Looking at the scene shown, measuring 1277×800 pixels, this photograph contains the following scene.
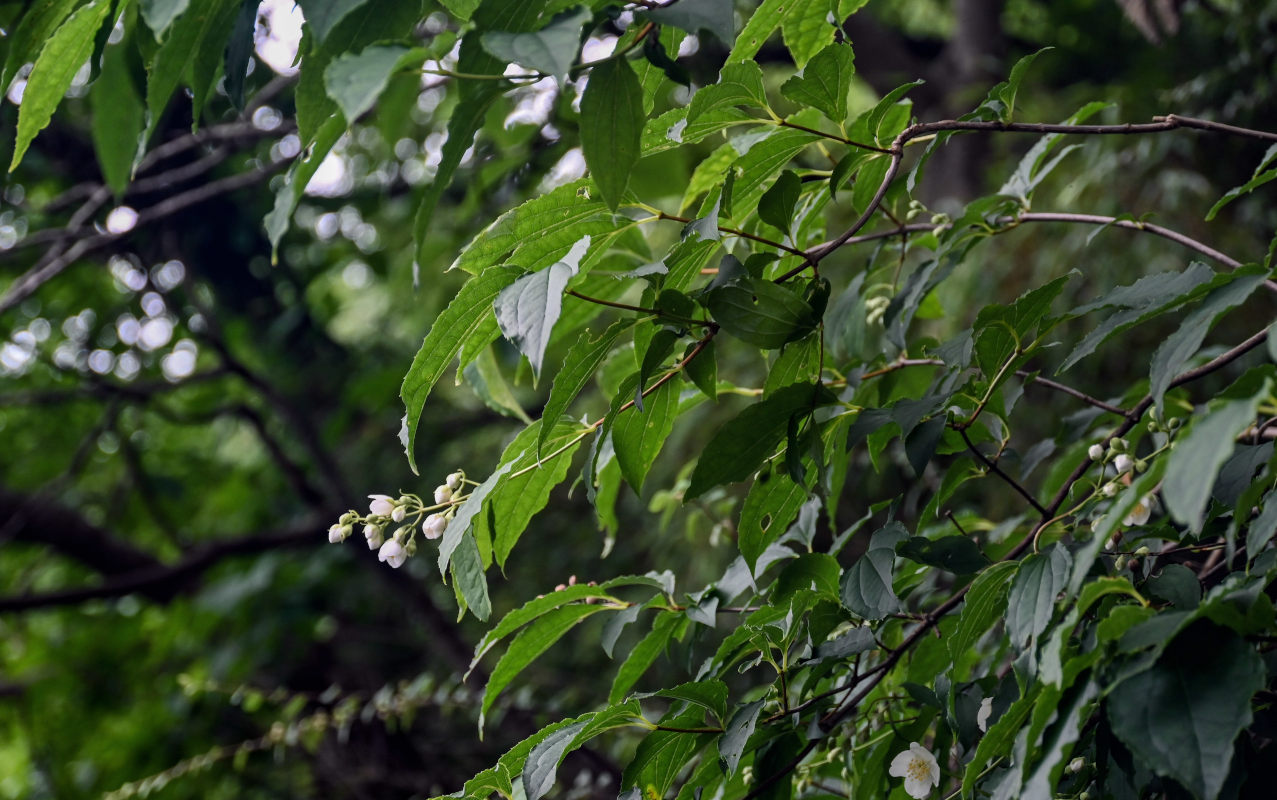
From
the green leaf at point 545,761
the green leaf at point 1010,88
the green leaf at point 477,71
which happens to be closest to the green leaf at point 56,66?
the green leaf at point 477,71

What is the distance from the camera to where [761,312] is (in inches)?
26.3

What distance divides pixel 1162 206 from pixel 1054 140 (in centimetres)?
156

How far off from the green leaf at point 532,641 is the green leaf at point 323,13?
0.50 m

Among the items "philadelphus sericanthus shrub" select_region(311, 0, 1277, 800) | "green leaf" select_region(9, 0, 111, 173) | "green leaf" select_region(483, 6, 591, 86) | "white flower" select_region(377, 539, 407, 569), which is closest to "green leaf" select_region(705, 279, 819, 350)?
"philadelphus sericanthus shrub" select_region(311, 0, 1277, 800)

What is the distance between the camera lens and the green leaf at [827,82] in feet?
2.37

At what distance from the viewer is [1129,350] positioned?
2.24 meters

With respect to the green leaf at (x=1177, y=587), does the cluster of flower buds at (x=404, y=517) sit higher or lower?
higher

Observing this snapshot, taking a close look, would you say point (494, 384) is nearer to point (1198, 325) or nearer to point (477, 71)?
point (477, 71)

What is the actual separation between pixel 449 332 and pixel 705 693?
33cm

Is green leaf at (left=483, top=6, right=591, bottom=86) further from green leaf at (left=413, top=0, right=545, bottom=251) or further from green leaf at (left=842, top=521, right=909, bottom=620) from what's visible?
green leaf at (left=842, top=521, right=909, bottom=620)

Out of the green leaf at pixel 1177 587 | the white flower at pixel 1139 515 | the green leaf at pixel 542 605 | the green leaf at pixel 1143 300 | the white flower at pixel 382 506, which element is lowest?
the white flower at pixel 1139 515

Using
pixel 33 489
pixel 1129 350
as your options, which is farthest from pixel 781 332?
pixel 33 489

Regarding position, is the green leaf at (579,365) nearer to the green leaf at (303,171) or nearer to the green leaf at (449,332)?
the green leaf at (449,332)

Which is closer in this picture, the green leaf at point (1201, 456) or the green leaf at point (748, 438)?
the green leaf at point (1201, 456)
